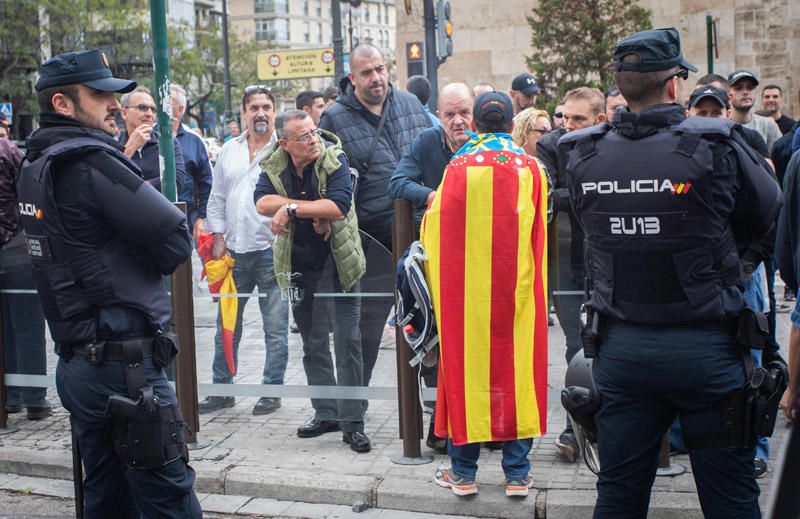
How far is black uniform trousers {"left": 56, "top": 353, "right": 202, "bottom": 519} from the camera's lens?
381 centimetres

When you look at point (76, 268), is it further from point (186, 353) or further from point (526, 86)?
point (526, 86)

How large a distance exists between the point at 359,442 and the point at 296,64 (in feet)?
A: 75.2

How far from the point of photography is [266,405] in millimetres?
6648

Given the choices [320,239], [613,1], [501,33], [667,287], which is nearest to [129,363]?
[667,287]

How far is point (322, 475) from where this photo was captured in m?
5.60

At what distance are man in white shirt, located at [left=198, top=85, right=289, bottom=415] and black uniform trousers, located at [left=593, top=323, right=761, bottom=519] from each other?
2982mm

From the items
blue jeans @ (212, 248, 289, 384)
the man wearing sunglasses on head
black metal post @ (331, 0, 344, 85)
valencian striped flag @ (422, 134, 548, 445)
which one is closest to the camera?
valencian striped flag @ (422, 134, 548, 445)

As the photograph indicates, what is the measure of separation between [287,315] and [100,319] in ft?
8.01

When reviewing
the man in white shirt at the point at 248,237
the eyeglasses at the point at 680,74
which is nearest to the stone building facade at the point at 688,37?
the man in white shirt at the point at 248,237

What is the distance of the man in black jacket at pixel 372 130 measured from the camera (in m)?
6.88

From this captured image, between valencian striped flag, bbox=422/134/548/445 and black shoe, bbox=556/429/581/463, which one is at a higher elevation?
valencian striped flag, bbox=422/134/548/445

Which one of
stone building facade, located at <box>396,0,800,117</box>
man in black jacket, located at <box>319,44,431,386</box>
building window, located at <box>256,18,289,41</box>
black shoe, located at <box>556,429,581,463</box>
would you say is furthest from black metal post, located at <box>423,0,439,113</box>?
building window, located at <box>256,18,289,41</box>

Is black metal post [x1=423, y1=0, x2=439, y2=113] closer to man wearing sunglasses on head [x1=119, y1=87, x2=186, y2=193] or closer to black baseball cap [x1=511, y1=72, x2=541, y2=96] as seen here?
black baseball cap [x1=511, y1=72, x2=541, y2=96]

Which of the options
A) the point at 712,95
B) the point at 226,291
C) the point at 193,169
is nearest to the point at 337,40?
the point at 193,169
